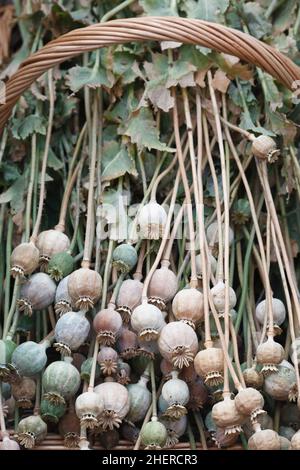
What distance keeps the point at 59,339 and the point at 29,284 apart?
3.7 inches

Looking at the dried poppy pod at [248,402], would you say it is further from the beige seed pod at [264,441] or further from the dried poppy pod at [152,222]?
the dried poppy pod at [152,222]

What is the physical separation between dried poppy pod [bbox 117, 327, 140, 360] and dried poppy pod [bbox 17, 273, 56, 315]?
10 centimetres

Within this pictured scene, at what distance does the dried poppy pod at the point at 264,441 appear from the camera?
0.91m

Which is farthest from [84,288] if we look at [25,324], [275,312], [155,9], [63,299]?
[155,9]

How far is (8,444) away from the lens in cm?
95

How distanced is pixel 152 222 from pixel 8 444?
328mm

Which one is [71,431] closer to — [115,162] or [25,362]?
[25,362]

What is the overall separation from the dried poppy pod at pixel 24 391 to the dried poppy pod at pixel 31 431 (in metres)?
0.04

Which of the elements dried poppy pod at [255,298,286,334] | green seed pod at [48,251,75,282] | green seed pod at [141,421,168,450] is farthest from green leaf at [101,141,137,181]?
green seed pod at [141,421,168,450]

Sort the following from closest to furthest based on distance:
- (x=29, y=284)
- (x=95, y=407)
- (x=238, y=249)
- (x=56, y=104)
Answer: (x=95, y=407), (x=29, y=284), (x=238, y=249), (x=56, y=104)

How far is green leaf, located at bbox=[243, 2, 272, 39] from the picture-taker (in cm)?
126
